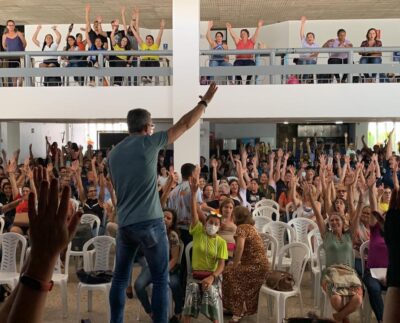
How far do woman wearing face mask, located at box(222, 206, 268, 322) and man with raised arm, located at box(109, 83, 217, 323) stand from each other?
1572mm

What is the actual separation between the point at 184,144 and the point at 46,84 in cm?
374

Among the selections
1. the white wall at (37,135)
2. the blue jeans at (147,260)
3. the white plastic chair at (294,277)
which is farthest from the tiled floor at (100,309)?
the white wall at (37,135)

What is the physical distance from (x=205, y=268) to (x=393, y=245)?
3408 mm

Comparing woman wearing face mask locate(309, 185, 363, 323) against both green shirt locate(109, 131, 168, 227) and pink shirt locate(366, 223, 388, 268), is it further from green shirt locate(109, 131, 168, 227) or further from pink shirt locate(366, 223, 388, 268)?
green shirt locate(109, 131, 168, 227)

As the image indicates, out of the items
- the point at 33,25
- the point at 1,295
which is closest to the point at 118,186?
the point at 1,295

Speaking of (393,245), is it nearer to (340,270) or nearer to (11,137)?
(340,270)

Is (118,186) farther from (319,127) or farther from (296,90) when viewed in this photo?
(319,127)

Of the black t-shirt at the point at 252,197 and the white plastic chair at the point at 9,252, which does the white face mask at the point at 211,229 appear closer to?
the white plastic chair at the point at 9,252

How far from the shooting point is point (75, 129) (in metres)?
20.0

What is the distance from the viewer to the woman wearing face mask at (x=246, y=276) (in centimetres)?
482

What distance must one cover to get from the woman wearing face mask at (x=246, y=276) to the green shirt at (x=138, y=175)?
171 centimetres

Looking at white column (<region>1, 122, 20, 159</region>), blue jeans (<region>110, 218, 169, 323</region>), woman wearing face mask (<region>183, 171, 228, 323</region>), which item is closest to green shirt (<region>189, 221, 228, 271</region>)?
woman wearing face mask (<region>183, 171, 228, 323</region>)

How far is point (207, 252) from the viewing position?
180 inches

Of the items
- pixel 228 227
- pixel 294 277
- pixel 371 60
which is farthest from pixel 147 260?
pixel 371 60
